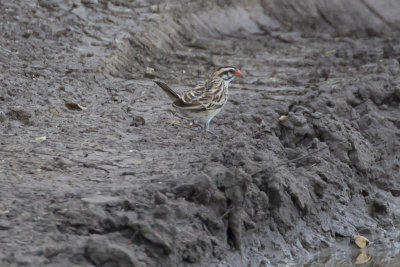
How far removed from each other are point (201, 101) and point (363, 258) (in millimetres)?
2699

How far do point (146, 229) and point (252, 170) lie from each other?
1815mm

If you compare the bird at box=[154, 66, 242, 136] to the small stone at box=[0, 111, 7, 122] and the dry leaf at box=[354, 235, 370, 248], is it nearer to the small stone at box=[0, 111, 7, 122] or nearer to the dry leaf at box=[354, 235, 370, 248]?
the small stone at box=[0, 111, 7, 122]

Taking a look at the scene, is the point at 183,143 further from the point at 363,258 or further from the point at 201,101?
the point at 363,258

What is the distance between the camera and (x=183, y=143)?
968 centimetres

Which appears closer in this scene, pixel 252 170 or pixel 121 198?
pixel 121 198

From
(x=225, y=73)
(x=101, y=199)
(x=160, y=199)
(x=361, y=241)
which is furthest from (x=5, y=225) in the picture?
(x=225, y=73)

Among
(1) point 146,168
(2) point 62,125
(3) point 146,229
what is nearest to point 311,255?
(1) point 146,168

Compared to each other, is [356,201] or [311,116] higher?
[311,116]

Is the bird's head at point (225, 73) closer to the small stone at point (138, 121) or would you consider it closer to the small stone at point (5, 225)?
the small stone at point (138, 121)

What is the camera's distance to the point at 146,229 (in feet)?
22.7

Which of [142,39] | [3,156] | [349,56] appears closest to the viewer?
[3,156]

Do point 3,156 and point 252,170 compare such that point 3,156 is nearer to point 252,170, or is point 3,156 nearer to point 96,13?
point 252,170

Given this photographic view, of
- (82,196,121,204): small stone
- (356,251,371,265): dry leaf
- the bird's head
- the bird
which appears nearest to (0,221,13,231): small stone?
(82,196,121,204): small stone

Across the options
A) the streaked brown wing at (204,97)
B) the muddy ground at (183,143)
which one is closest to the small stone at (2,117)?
the muddy ground at (183,143)
